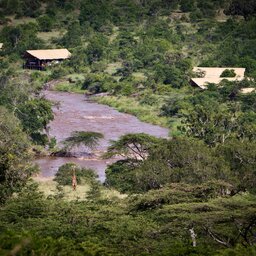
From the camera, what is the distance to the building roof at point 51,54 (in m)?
55.7

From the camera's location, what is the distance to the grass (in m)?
42.2

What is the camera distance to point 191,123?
3422 centimetres

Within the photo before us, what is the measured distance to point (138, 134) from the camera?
96.9ft

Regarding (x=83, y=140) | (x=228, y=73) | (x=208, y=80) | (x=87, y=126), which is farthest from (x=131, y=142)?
(x=228, y=73)

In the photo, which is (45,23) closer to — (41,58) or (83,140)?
(41,58)

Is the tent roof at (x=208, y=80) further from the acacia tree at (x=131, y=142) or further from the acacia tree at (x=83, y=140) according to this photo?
the acacia tree at (x=131, y=142)

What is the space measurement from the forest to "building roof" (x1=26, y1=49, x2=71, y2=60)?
1.11 metres

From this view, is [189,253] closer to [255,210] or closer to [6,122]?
[255,210]

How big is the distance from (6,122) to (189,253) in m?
17.7

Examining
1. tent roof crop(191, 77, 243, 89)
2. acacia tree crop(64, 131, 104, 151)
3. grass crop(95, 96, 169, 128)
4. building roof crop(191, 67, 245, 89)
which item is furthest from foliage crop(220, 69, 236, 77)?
acacia tree crop(64, 131, 104, 151)

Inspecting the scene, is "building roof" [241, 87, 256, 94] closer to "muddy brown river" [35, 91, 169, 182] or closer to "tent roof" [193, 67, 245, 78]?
"tent roof" [193, 67, 245, 78]

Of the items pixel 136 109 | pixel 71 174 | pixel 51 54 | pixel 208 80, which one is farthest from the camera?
pixel 51 54

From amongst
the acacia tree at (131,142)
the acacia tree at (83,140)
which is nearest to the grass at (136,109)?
the acacia tree at (83,140)

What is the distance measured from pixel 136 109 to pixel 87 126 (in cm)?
427
